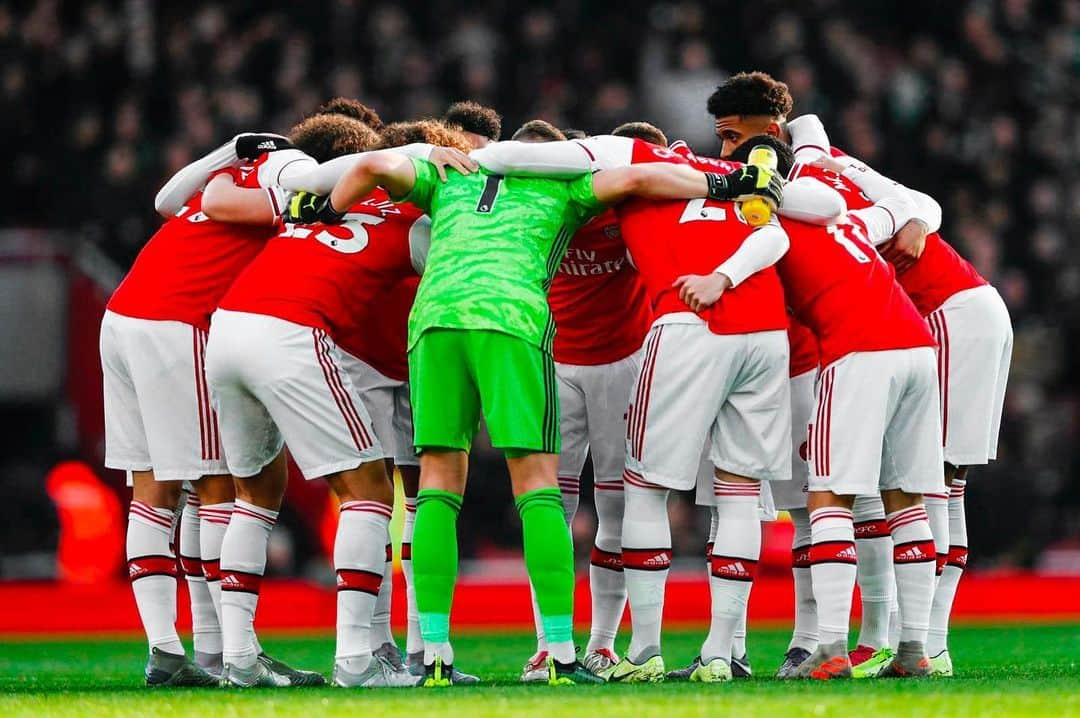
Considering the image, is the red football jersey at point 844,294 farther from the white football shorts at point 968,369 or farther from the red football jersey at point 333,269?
the red football jersey at point 333,269

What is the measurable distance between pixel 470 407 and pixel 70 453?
21.8 ft

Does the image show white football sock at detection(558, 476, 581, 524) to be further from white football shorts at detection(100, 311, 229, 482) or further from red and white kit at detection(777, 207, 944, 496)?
white football shorts at detection(100, 311, 229, 482)

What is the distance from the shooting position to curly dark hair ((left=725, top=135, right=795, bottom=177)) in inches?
257

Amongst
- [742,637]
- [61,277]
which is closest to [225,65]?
[61,277]

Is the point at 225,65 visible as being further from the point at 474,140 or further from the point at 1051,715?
the point at 1051,715

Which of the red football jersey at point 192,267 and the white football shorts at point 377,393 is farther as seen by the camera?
the white football shorts at point 377,393

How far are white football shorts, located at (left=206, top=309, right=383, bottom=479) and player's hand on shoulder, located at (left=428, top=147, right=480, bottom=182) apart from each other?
2.41ft

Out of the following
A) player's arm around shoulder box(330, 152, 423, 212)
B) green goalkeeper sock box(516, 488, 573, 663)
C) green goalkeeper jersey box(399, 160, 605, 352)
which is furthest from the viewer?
player's arm around shoulder box(330, 152, 423, 212)

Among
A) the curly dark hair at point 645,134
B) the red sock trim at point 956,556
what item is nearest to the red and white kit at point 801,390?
the red sock trim at point 956,556

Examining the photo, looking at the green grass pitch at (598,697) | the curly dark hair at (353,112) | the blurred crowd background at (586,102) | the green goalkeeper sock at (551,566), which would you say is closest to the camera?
the green grass pitch at (598,697)

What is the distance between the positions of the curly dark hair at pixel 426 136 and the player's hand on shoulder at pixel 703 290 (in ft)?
3.74

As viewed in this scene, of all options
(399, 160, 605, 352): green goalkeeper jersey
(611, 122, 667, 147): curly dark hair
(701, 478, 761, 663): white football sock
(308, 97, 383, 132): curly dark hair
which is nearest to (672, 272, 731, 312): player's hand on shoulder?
(399, 160, 605, 352): green goalkeeper jersey

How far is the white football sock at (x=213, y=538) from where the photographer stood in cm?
663

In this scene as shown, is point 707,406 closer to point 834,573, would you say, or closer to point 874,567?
point 834,573
